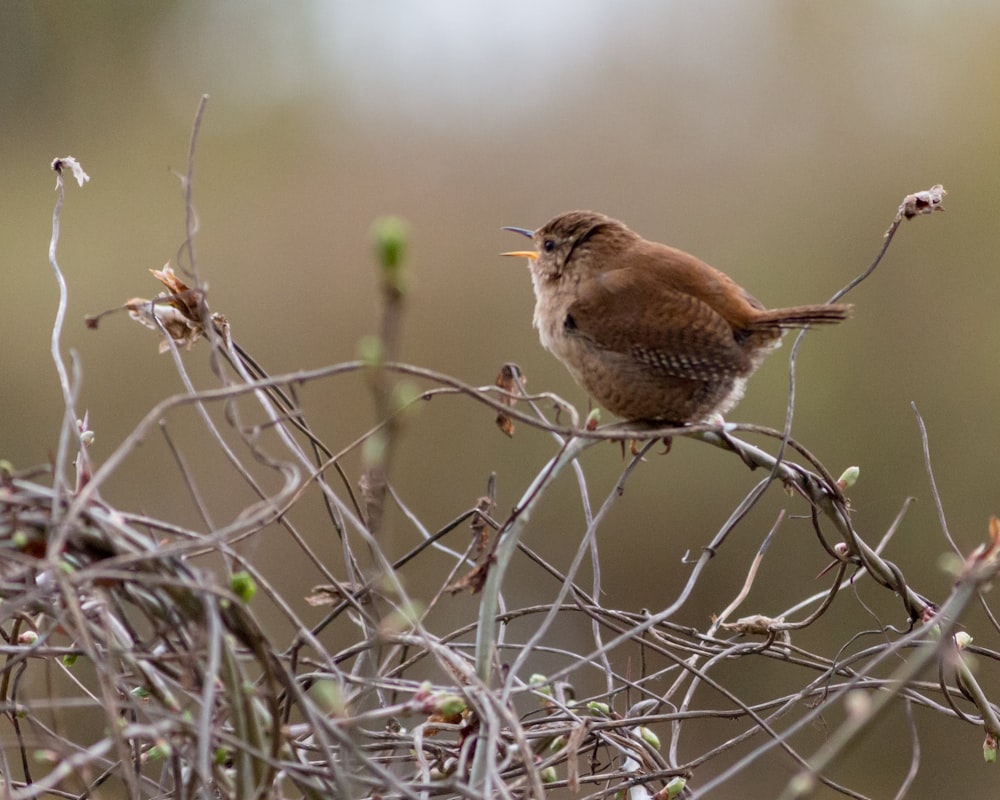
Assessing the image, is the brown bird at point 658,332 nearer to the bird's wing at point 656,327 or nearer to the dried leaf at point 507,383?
the bird's wing at point 656,327

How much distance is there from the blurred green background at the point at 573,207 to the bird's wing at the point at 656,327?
200 centimetres

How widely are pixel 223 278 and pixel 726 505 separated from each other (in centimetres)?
268

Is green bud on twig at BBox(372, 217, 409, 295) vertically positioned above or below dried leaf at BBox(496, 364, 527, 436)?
above

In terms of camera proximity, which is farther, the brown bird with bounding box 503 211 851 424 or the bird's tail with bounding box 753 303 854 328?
the brown bird with bounding box 503 211 851 424

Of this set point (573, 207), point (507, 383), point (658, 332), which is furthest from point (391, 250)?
point (573, 207)

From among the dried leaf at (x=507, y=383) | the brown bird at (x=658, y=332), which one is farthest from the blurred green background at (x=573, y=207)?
the dried leaf at (x=507, y=383)

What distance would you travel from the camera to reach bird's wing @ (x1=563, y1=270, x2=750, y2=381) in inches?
86.3

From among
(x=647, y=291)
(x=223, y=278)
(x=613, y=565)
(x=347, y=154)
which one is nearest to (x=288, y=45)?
(x=347, y=154)

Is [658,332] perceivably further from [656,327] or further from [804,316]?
[804,316]

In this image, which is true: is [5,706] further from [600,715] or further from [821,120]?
[821,120]

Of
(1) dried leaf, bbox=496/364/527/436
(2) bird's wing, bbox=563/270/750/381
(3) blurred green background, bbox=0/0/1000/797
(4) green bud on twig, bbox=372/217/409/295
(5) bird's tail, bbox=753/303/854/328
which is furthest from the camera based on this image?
(3) blurred green background, bbox=0/0/1000/797

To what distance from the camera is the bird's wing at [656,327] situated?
2191 mm

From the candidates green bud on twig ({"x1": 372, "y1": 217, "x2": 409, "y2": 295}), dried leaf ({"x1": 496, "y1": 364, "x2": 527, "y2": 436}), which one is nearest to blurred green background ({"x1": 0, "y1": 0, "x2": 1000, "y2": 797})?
dried leaf ({"x1": 496, "y1": 364, "x2": 527, "y2": 436})

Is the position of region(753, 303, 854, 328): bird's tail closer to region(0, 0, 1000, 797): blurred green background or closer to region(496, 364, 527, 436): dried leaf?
region(496, 364, 527, 436): dried leaf
